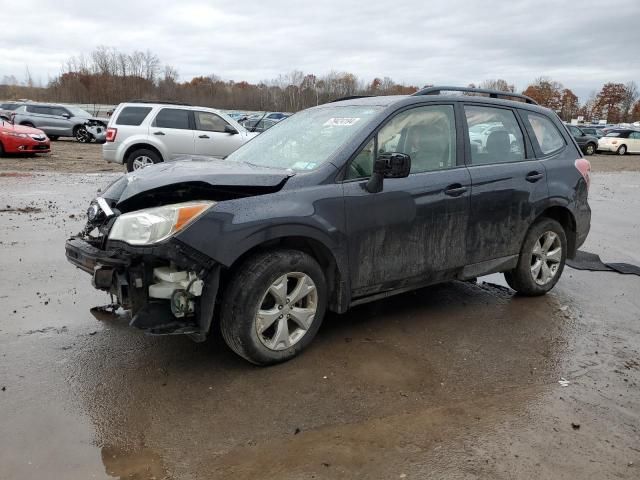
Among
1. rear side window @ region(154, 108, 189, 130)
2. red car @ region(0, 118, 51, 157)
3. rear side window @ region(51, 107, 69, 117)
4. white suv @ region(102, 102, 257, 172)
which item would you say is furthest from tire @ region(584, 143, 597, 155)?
red car @ region(0, 118, 51, 157)

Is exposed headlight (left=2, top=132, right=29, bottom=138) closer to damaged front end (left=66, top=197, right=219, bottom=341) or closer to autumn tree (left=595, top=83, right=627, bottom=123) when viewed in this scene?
damaged front end (left=66, top=197, right=219, bottom=341)

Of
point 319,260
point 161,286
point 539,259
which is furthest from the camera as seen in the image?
point 539,259

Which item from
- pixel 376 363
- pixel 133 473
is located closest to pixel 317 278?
pixel 376 363

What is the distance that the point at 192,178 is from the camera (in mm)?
3406

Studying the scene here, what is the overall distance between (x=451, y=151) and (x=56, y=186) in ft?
32.8

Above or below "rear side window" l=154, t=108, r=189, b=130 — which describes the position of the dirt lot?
below

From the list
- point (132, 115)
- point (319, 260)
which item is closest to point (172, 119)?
point (132, 115)

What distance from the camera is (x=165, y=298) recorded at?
131 inches

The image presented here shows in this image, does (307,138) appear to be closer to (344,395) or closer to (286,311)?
(286,311)

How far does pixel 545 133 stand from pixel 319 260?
9.46 ft

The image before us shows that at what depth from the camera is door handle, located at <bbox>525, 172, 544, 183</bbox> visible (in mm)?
4895

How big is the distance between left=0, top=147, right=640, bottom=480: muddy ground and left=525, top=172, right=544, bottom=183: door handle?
119cm

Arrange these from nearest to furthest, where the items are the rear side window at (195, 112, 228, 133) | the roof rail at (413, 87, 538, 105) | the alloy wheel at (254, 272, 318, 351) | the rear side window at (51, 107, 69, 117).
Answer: the alloy wheel at (254, 272, 318, 351)
the roof rail at (413, 87, 538, 105)
the rear side window at (195, 112, 228, 133)
the rear side window at (51, 107, 69, 117)

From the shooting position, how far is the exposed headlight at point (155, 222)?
320cm
